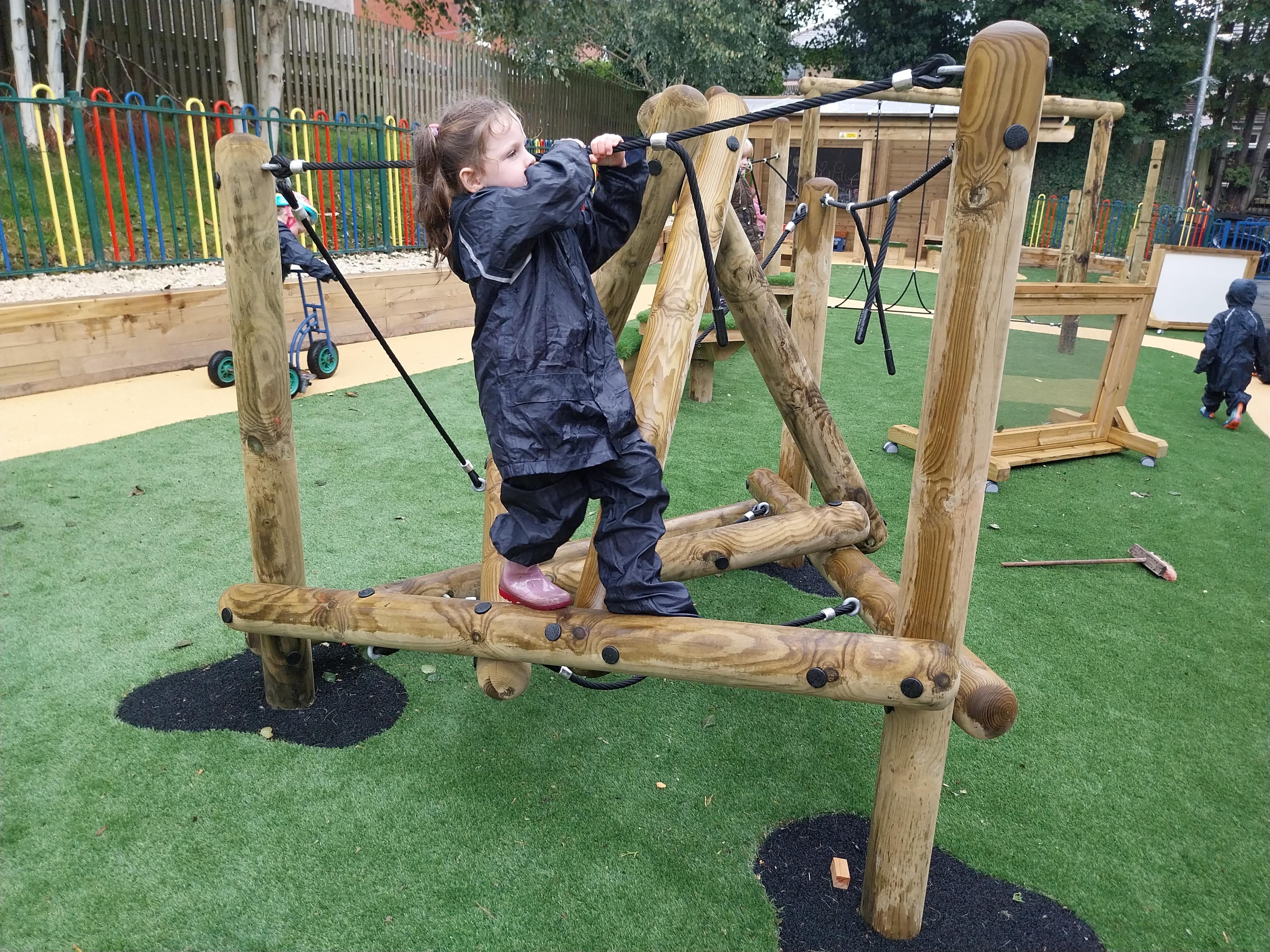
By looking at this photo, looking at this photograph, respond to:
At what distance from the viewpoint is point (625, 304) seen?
2.59 metres

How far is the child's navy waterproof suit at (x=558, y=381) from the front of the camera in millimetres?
1853

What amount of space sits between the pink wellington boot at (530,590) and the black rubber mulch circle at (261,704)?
849 mm

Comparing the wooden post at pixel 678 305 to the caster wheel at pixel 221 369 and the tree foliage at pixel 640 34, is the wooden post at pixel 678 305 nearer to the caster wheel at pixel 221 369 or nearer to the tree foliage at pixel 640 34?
the caster wheel at pixel 221 369

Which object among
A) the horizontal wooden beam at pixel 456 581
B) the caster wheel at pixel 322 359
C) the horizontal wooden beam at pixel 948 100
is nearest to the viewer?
the horizontal wooden beam at pixel 456 581

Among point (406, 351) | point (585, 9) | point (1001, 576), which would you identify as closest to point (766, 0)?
point (585, 9)

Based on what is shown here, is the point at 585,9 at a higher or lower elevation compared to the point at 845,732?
higher

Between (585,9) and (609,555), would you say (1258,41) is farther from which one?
(609,555)

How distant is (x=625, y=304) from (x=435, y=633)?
1128mm

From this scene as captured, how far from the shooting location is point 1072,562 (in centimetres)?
411

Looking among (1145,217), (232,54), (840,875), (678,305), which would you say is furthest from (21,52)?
(1145,217)

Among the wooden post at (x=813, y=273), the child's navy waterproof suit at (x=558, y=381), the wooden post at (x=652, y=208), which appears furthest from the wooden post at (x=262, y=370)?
the wooden post at (x=813, y=273)

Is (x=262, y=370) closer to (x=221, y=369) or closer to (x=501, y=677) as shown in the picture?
(x=501, y=677)

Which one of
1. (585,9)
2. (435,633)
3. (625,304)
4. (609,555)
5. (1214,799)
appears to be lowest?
(1214,799)

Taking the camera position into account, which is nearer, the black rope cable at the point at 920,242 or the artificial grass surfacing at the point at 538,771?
the artificial grass surfacing at the point at 538,771
